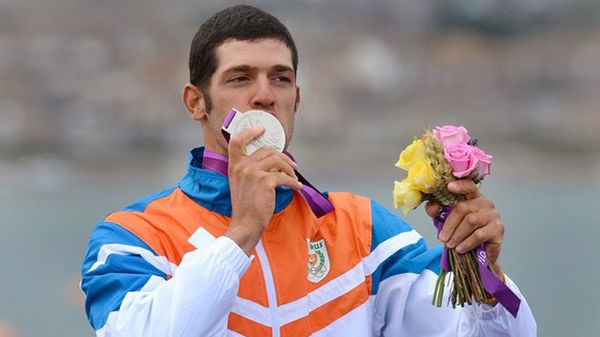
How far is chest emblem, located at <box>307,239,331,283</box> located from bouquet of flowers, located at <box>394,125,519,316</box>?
29 centimetres

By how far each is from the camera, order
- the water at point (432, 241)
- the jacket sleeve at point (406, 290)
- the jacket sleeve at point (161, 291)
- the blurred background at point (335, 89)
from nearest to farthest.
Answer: the jacket sleeve at point (161, 291)
the jacket sleeve at point (406, 290)
the water at point (432, 241)
the blurred background at point (335, 89)

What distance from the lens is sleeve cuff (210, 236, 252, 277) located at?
3223mm

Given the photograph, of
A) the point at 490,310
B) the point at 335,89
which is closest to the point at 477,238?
the point at 490,310

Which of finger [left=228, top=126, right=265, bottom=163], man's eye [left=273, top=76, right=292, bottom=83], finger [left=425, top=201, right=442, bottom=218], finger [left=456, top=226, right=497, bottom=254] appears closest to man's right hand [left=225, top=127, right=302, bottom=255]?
finger [left=228, top=126, right=265, bottom=163]

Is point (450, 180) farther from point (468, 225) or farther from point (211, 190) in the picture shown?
point (211, 190)

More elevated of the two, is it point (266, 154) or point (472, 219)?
point (266, 154)

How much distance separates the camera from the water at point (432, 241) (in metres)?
11.0

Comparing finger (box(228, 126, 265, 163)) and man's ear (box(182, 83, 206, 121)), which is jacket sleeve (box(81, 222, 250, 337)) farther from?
man's ear (box(182, 83, 206, 121))

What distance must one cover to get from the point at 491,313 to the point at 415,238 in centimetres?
38

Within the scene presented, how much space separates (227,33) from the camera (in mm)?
3689

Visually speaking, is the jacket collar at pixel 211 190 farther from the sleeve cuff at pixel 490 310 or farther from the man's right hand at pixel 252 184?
the sleeve cuff at pixel 490 310

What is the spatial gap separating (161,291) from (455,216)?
86cm

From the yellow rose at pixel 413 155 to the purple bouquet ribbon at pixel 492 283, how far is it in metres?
0.18

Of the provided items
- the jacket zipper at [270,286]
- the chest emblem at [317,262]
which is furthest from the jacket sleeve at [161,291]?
the chest emblem at [317,262]
